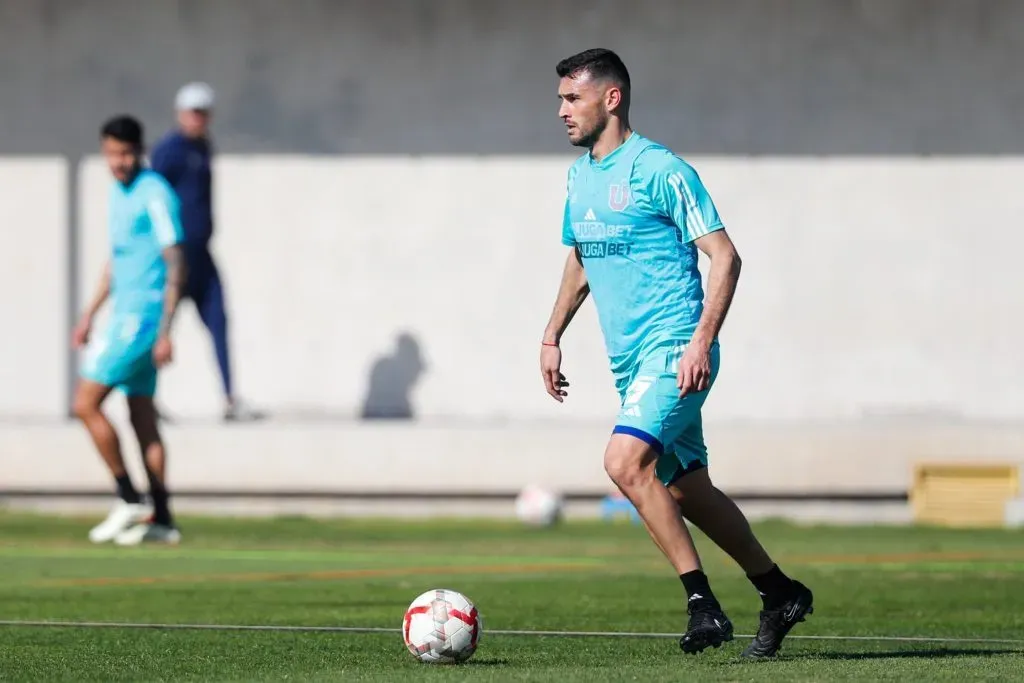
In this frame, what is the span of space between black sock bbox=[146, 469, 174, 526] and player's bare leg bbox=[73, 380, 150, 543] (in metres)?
0.14

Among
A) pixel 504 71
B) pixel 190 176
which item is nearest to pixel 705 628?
pixel 190 176

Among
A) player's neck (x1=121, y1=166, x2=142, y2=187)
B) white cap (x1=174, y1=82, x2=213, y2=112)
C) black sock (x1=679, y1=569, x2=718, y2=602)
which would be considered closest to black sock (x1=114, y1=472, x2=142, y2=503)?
player's neck (x1=121, y1=166, x2=142, y2=187)

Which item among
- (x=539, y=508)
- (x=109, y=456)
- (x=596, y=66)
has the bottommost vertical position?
(x=539, y=508)

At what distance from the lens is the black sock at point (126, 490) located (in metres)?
14.1

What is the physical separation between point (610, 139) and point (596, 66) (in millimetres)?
274

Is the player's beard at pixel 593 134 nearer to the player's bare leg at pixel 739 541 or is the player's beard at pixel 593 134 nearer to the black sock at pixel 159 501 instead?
the player's bare leg at pixel 739 541

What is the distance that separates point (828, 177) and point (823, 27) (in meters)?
1.44

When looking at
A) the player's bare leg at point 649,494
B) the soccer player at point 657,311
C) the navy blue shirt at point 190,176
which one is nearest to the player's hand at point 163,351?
the navy blue shirt at point 190,176

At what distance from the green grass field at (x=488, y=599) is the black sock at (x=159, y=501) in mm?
Answer: 318

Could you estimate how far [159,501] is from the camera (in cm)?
1410

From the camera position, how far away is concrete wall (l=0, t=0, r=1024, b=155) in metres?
19.5


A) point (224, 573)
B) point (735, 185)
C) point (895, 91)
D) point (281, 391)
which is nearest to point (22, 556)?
point (224, 573)

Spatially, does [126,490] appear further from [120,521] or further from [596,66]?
[596,66]

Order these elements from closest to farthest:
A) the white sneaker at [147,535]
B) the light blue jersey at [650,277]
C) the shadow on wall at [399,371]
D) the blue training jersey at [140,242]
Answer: the light blue jersey at [650,277], the blue training jersey at [140,242], the white sneaker at [147,535], the shadow on wall at [399,371]
